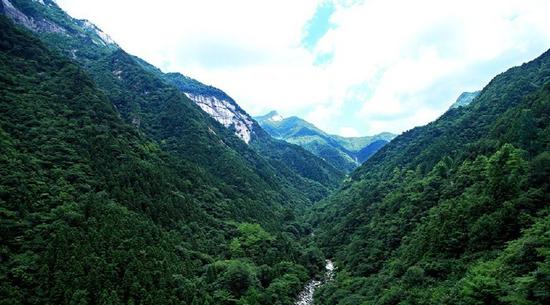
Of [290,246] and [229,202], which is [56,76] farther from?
[290,246]

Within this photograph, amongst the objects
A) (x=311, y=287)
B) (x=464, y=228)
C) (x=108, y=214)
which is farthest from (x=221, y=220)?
(x=464, y=228)

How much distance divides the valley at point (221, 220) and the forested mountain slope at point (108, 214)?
1.03 ft

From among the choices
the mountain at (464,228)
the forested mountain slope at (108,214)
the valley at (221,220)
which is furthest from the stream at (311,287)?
the mountain at (464,228)

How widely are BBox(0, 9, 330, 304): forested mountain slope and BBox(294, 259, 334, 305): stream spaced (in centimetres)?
270

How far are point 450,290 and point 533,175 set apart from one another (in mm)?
22325

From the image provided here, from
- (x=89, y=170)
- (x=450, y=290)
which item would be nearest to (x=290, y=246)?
(x=89, y=170)

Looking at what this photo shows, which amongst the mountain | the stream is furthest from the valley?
the stream

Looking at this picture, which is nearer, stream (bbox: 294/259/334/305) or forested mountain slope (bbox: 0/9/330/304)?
forested mountain slope (bbox: 0/9/330/304)

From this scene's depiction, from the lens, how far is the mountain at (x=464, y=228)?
44688 mm

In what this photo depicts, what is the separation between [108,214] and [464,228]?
59015 mm

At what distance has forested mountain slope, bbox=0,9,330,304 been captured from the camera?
190ft

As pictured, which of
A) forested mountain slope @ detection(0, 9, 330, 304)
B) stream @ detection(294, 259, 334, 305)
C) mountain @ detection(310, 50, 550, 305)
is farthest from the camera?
stream @ detection(294, 259, 334, 305)

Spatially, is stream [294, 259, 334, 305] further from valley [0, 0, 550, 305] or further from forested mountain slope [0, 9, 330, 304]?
forested mountain slope [0, 9, 330, 304]

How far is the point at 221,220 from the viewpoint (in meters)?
111
